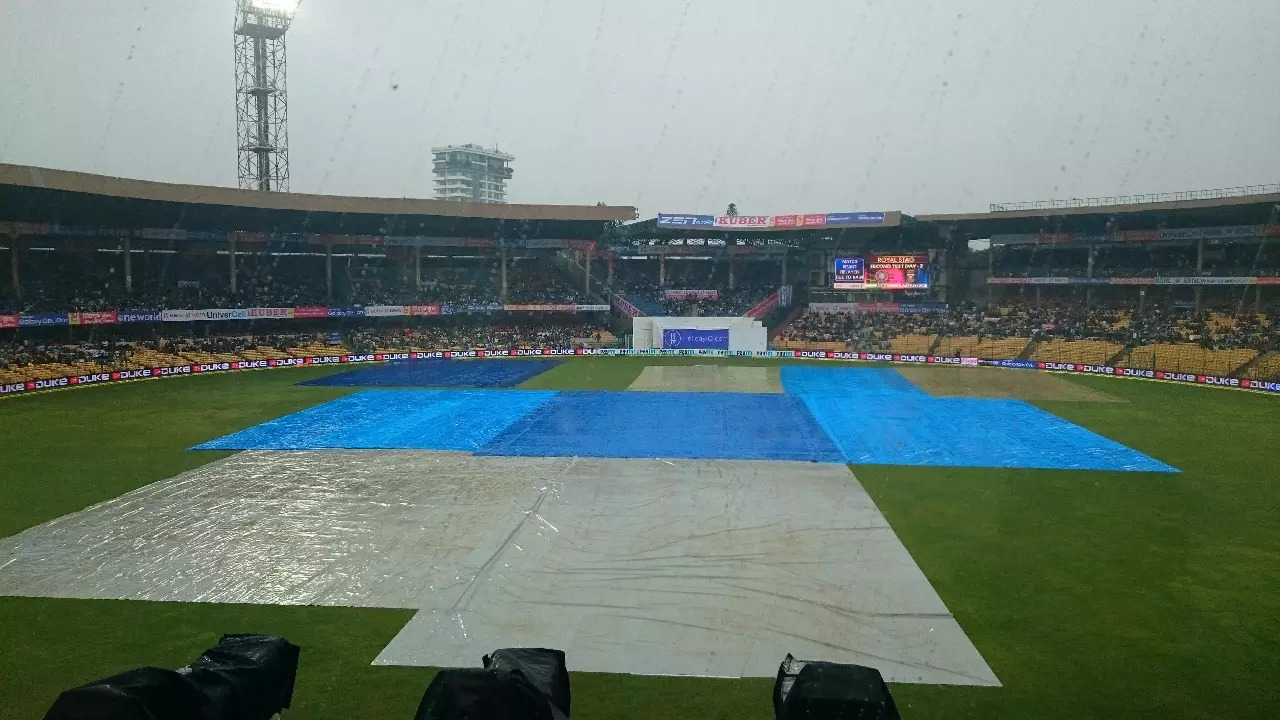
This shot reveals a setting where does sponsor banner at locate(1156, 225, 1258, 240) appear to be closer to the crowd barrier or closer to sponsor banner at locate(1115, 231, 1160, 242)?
sponsor banner at locate(1115, 231, 1160, 242)

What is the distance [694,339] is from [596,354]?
7896mm

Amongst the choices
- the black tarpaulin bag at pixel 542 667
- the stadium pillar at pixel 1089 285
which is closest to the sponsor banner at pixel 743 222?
the stadium pillar at pixel 1089 285

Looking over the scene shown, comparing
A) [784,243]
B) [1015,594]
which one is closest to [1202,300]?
[784,243]

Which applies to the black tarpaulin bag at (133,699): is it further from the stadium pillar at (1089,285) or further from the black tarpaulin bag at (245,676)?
the stadium pillar at (1089,285)

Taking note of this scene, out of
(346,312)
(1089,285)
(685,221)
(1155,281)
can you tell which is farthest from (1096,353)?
(346,312)

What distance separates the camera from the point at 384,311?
62031 millimetres

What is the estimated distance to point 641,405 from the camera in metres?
34.2

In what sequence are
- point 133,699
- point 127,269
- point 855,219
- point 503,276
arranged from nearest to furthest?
1. point 133,699
2. point 127,269
3. point 855,219
4. point 503,276

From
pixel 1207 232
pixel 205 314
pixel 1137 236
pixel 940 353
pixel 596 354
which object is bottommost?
pixel 596 354

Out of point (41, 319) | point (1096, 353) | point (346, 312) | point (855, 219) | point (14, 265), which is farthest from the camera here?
point (855, 219)

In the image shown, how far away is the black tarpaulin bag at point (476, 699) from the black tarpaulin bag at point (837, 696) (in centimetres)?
164

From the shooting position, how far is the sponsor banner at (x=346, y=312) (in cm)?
5991

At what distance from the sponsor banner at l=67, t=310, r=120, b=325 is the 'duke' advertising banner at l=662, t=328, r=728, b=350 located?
37.2m

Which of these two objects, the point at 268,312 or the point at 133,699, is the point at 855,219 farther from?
the point at 133,699
